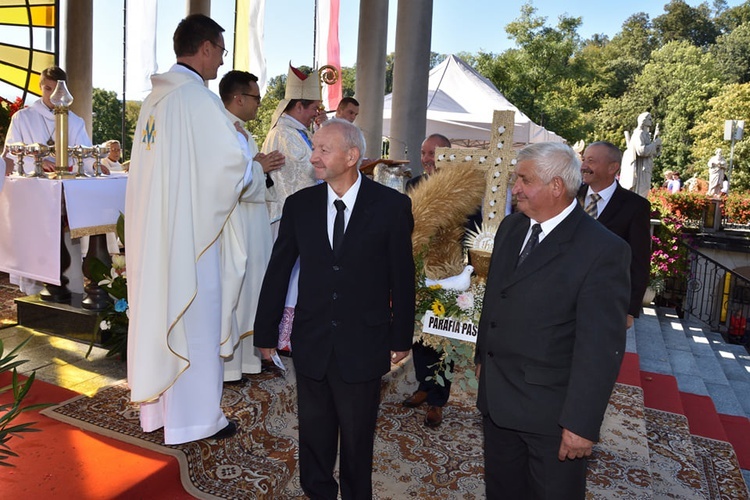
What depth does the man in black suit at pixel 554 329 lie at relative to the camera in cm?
222

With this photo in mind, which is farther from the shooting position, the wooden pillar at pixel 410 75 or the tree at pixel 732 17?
the tree at pixel 732 17

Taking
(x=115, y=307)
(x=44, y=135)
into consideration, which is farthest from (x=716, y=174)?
(x=115, y=307)

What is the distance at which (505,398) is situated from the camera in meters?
2.45

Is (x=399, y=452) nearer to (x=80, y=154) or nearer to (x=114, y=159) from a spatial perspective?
(x=80, y=154)

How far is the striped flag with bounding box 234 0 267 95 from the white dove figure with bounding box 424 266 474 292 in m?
8.47

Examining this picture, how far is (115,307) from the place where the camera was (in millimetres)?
4531

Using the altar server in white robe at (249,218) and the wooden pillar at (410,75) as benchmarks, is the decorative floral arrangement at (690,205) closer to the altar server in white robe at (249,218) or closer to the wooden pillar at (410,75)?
the wooden pillar at (410,75)

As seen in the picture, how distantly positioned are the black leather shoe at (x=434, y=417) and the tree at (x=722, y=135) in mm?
34816

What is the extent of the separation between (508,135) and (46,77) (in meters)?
4.31

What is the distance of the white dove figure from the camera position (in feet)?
11.3

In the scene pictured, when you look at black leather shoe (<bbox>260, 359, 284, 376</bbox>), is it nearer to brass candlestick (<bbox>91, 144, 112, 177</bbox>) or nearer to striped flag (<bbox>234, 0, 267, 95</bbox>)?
brass candlestick (<bbox>91, 144, 112, 177</bbox>)

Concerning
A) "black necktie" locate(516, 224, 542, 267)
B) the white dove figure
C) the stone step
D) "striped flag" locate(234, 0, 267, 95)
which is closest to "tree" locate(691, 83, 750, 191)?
the stone step

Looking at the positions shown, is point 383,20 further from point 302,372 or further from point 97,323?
point 302,372

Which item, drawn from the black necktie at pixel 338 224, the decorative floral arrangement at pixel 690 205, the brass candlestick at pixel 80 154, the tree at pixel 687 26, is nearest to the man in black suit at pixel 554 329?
the black necktie at pixel 338 224
